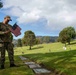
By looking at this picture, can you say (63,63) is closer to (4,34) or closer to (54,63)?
(54,63)

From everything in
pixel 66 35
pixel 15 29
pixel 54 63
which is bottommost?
pixel 54 63

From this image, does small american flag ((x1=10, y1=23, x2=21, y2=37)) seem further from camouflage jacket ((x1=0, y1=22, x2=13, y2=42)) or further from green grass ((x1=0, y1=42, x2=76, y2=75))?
green grass ((x1=0, y1=42, x2=76, y2=75))

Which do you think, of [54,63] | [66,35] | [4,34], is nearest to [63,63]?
[54,63]

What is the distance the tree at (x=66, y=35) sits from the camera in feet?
457

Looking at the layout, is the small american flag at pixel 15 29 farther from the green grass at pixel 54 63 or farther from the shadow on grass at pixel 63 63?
the shadow on grass at pixel 63 63

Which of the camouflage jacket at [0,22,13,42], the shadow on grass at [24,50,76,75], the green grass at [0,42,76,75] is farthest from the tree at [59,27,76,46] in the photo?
the camouflage jacket at [0,22,13,42]

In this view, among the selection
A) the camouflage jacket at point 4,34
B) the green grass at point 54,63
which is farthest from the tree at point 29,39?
the camouflage jacket at point 4,34

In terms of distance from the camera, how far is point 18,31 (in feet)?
52.3

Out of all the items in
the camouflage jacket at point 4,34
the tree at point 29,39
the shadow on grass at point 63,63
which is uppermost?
the tree at point 29,39

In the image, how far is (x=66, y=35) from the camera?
5630 inches

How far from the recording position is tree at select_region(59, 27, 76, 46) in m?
139

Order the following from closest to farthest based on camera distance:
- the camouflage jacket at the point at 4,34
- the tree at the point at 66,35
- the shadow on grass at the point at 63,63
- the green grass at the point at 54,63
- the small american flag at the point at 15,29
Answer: the green grass at the point at 54,63 → the shadow on grass at the point at 63,63 → the small american flag at the point at 15,29 → the camouflage jacket at the point at 4,34 → the tree at the point at 66,35

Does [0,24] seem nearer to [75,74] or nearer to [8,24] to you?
[8,24]

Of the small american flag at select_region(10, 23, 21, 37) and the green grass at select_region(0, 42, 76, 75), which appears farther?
the small american flag at select_region(10, 23, 21, 37)
